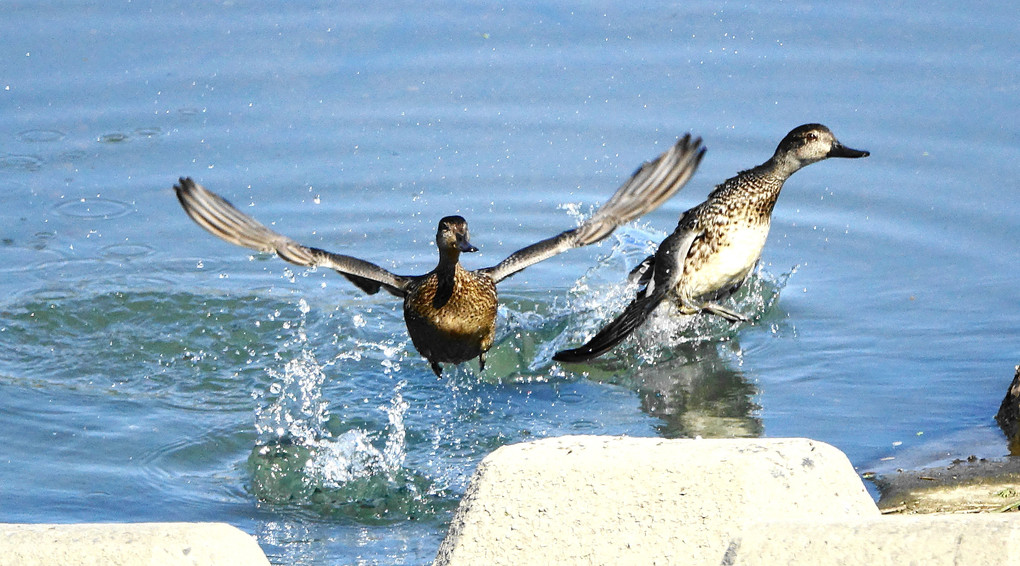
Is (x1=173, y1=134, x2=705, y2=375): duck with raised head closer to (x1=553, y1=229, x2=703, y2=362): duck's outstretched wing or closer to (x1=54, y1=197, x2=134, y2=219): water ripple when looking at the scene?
(x1=553, y1=229, x2=703, y2=362): duck's outstretched wing

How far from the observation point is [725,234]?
7461mm

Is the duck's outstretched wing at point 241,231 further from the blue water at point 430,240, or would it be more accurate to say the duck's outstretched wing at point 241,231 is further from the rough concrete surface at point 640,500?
the rough concrete surface at point 640,500

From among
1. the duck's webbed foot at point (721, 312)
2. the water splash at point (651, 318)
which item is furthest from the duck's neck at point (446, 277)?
the duck's webbed foot at point (721, 312)

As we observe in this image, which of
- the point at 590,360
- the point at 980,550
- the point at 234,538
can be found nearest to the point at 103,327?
the point at 590,360

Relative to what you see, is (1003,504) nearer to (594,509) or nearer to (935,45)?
(594,509)

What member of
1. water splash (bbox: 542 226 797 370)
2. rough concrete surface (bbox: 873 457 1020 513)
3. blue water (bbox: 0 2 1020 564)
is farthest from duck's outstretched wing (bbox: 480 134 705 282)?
rough concrete surface (bbox: 873 457 1020 513)

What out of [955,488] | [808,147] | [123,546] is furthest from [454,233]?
[123,546]

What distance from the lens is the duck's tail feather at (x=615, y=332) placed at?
7.19m

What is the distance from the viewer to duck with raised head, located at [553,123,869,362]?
747cm

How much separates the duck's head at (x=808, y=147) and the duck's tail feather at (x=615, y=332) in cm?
105

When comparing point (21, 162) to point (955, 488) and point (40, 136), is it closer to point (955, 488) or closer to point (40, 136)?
point (40, 136)

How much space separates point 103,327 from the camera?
8117mm

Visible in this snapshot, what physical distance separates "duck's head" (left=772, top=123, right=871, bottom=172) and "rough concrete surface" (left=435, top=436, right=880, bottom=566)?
3651 millimetres

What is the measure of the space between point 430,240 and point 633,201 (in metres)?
2.33
